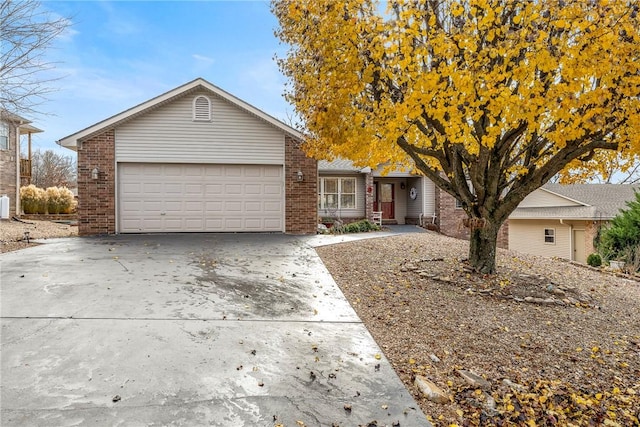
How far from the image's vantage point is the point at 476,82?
5387 mm

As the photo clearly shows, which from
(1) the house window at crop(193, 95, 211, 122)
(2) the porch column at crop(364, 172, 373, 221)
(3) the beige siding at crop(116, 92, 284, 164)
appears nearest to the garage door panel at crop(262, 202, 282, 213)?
(3) the beige siding at crop(116, 92, 284, 164)

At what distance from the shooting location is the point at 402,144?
22.8 ft

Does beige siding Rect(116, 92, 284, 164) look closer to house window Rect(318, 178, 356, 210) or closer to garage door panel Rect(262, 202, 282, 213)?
garage door panel Rect(262, 202, 282, 213)

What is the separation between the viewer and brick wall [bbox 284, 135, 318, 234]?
12641mm

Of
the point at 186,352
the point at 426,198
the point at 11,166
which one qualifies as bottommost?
the point at 186,352

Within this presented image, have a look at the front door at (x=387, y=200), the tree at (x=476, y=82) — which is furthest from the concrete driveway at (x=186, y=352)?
the front door at (x=387, y=200)

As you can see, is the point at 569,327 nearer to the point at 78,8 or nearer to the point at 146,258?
the point at 146,258

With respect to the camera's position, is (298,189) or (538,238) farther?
(538,238)

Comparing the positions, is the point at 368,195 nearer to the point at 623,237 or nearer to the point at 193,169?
the point at 193,169

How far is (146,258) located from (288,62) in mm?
4942

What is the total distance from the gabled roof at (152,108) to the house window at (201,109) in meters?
0.33

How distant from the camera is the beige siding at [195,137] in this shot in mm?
11914

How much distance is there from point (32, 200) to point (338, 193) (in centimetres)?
1516

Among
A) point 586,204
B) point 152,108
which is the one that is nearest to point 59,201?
point 152,108
